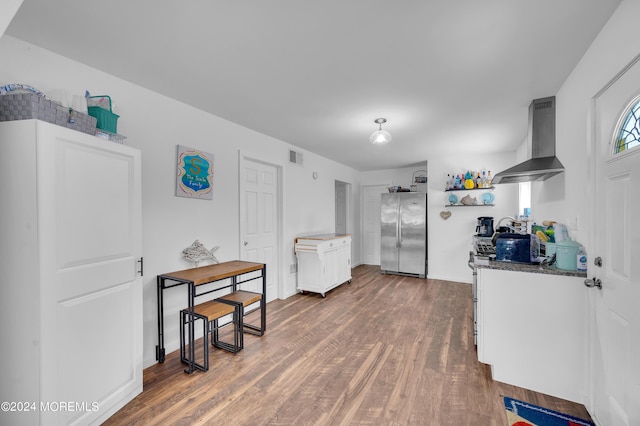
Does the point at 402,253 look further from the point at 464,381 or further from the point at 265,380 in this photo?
the point at 265,380

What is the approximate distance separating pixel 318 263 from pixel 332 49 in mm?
3024

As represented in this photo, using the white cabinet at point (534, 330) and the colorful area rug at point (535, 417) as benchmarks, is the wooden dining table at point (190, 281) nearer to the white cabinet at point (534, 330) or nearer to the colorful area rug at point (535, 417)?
the white cabinet at point (534, 330)

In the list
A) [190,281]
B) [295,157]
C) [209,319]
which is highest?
[295,157]

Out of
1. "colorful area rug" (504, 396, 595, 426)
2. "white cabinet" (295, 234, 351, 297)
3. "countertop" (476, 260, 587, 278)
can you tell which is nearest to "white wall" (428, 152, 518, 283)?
"white cabinet" (295, 234, 351, 297)

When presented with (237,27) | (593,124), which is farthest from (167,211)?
(593,124)

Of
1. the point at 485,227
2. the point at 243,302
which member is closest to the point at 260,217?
the point at 243,302

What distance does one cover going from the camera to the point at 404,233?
553 cm

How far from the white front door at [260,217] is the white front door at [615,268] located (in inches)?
125

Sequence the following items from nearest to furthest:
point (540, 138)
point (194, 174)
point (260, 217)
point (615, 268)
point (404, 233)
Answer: point (615, 268) → point (540, 138) → point (194, 174) → point (260, 217) → point (404, 233)

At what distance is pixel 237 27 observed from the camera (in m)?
1.60

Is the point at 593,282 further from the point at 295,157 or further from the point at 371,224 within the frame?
the point at 371,224

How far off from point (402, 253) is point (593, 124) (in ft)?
13.4

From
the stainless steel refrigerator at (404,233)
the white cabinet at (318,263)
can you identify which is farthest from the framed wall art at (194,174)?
the stainless steel refrigerator at (404,233)

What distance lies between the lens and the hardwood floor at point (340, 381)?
5.68 feet
